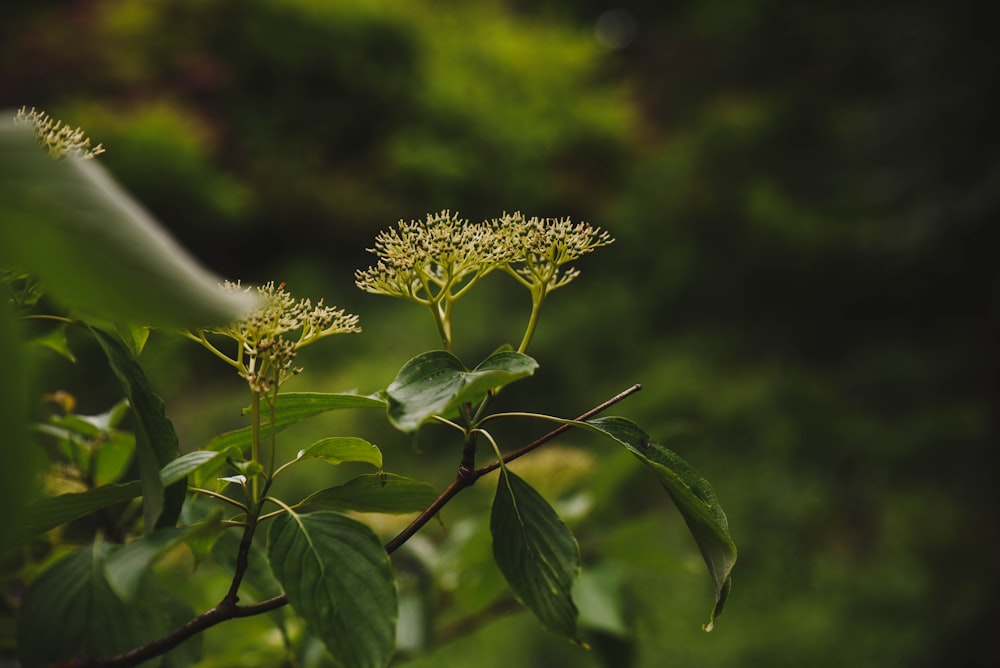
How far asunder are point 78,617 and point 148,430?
98 millimetres

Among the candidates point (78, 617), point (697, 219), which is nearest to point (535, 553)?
point (78, 617)

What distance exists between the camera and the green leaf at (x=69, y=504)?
26cm

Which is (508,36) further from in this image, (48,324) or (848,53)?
(48,324)

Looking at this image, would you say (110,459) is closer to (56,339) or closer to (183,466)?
(56,339)

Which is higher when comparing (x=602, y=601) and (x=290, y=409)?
(x=290, y=409)

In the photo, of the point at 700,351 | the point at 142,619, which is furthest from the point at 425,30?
the point at 142,619

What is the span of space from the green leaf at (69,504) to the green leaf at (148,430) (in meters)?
0.01

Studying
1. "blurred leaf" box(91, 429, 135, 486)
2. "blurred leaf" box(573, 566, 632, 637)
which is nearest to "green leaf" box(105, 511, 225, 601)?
"blurred leaf" box(91, 429, 135, 486)

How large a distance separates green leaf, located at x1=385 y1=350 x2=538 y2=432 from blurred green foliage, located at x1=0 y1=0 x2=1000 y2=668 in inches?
13.2

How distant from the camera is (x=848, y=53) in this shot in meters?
3.45

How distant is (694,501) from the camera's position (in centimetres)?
25

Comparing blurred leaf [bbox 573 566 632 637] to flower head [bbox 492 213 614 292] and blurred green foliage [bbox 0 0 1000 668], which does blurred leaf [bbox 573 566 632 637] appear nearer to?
blurred green foliage [bbox 0 0 1000 668]

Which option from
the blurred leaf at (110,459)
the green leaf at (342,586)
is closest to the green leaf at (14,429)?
the green leaf at (342,586)

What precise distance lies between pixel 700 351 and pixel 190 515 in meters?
2.79
